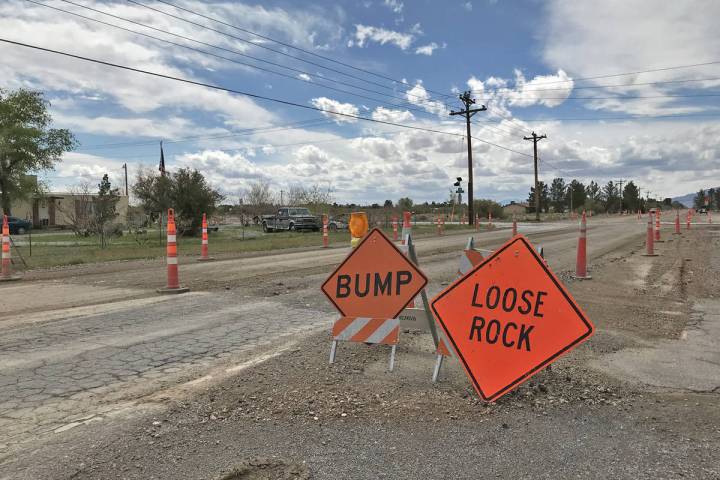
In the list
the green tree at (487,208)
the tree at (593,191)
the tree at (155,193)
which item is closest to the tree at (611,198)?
the tree at (593,191)

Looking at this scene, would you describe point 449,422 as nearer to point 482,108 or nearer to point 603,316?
point 603,316

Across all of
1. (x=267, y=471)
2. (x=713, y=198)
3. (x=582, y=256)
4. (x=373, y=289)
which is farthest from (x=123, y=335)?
(x=713, y=198)

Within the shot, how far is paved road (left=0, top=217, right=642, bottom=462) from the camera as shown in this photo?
3.89m

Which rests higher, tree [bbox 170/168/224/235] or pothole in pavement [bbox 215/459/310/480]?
tree [bbox 170/168/224/235]

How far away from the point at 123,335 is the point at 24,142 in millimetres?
38442

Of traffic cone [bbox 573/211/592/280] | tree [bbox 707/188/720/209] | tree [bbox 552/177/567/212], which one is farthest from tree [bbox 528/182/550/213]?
traffic cone [bbox 573/211/592/280]

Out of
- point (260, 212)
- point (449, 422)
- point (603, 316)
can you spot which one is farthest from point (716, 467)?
point (260, 212)

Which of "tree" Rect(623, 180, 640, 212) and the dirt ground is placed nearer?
the dirt ground

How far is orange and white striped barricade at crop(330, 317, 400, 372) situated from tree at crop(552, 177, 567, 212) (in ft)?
450

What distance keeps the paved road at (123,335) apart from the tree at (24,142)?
31044 millimetres

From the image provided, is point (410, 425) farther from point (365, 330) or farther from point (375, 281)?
point (375, 281)

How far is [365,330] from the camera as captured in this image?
15.8ft

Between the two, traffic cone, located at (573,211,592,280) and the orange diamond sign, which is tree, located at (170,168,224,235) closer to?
traffic cone, located at (573,211,592,280)

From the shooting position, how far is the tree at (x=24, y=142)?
35875 millimetres
